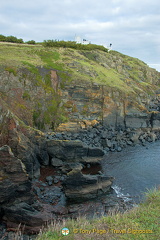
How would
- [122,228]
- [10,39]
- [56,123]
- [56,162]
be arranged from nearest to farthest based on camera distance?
[122,228] → [56,162] → [56,123] → [10,39]

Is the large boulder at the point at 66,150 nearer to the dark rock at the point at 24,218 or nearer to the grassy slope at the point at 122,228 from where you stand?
the dark rock at the point at 24,218

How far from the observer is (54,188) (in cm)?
2373

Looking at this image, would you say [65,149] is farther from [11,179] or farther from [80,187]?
[11,179]

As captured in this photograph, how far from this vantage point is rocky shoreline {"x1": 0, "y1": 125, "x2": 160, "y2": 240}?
1692 centimetres

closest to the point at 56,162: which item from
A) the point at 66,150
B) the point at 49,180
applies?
the point at 66,150

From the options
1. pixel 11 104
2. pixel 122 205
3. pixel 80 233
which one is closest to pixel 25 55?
pixel 11 104

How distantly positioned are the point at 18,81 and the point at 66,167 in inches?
963

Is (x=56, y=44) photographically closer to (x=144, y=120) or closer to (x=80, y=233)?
(x=144, y=120)

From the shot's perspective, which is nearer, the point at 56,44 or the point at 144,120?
the point at 144,120

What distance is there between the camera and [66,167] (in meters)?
28.7

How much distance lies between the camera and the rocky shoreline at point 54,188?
55.5 feet

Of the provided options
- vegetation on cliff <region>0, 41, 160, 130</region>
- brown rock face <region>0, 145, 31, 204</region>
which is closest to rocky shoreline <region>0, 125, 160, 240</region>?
brown rock face <region>0, 145, 31, 204</region>

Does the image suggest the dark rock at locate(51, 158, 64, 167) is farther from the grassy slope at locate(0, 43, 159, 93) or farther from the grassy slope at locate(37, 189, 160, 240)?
the grassy slope at locate(0, 43, 159, 93)

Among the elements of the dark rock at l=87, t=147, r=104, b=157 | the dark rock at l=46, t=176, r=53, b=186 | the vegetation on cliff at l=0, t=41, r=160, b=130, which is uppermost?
the vegetation on cliff at l=0, t=41, r=160, b=130
